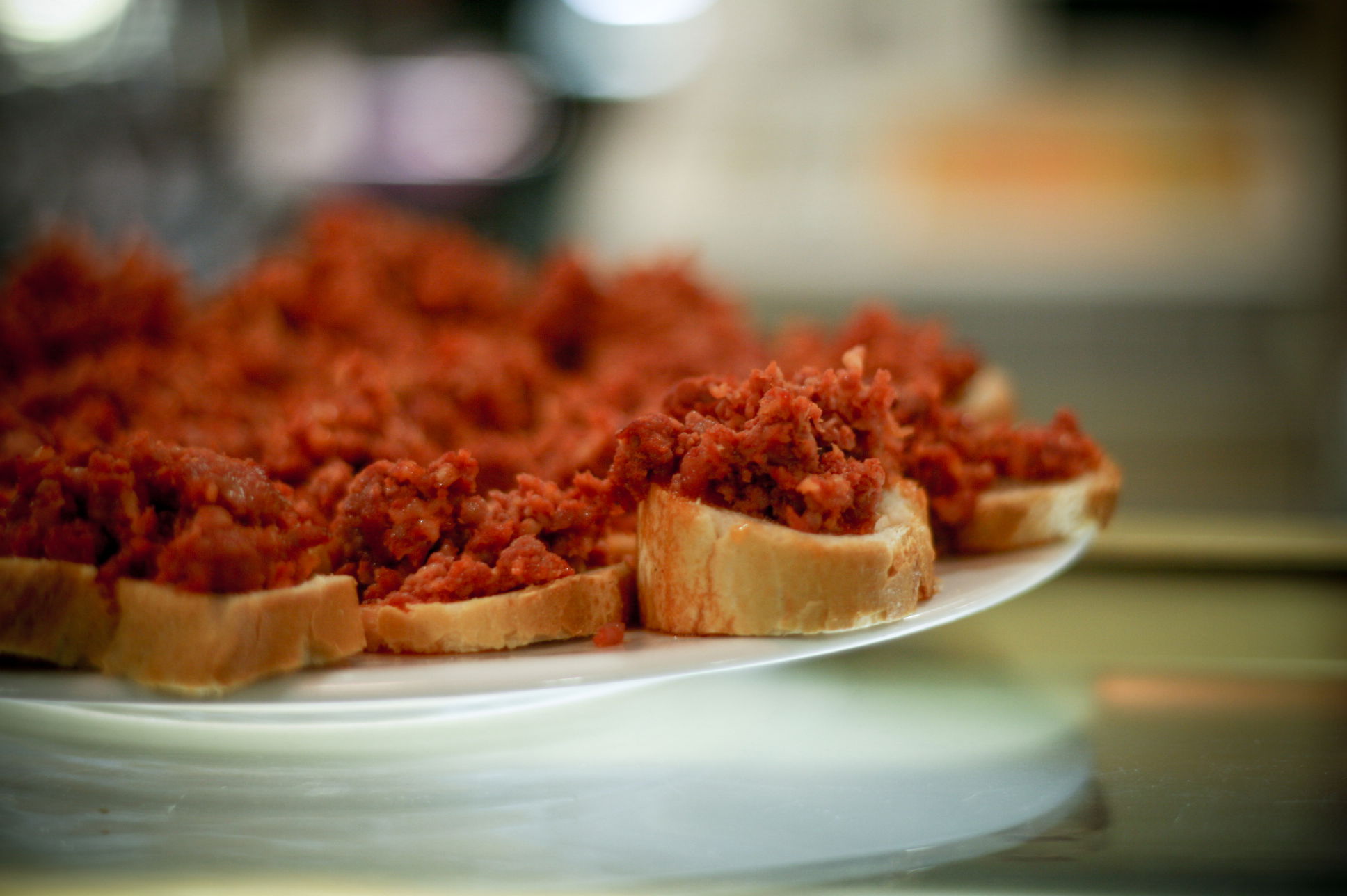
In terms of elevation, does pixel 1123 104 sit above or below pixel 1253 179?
above

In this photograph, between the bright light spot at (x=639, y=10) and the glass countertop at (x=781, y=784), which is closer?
the glass countertop at (x=781, y=784)

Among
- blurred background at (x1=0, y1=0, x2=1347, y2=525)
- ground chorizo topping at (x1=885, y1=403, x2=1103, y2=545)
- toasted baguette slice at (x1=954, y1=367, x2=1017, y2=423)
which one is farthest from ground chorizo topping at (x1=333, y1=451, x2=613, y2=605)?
blurred background at (x1=0, y1=0, x2=1347, y2=525)

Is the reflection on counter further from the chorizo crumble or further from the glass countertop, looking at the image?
the chorizo crumble

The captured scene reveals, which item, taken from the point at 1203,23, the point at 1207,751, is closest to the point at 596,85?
the point at 1203,23

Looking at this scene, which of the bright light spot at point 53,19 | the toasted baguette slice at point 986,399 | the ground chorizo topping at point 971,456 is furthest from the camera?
the bright light spot at point 53,19

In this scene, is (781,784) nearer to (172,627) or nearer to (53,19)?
(172,627)

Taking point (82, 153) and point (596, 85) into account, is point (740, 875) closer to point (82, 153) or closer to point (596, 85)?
point (82, 153)

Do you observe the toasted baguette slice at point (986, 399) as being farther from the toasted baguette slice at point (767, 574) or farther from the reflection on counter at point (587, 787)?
the toasted baguette slice at point (767, 574)

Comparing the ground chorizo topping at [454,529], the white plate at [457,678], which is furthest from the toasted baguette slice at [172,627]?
the ground chorizo topping at [454,529]
